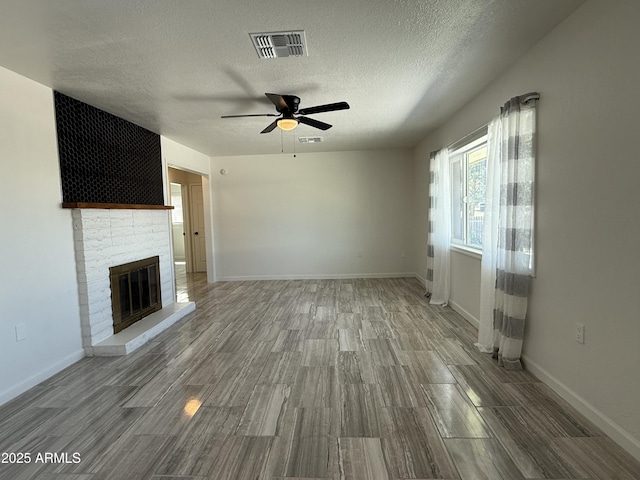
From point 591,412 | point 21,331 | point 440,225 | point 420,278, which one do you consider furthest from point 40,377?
point 420,278

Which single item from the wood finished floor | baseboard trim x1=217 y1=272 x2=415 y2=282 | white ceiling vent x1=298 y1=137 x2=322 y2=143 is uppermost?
white ceiling vent x1=298 y1=137 x2=322 y2=143

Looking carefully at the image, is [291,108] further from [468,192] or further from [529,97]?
[468,192]

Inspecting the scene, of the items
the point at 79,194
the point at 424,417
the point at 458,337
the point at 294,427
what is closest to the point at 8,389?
the point at 79,194

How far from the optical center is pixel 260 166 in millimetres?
6418

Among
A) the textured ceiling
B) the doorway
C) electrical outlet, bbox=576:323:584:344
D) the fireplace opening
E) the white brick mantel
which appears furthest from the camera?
the doorway

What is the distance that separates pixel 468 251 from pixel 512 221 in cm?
126

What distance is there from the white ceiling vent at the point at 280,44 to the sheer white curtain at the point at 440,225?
9.02 feet

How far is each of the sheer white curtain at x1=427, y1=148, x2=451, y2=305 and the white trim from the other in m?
0.17

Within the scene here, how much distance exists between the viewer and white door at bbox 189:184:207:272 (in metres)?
7.84

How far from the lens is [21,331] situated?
252cm

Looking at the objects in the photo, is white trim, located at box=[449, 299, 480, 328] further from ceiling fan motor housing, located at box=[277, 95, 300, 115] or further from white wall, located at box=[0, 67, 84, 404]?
white wall, located at box=[0, 67, 84, 404]

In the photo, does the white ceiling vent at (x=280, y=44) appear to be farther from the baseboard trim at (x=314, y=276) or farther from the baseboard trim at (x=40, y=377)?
the baseboard trim at (x=314, y=276)

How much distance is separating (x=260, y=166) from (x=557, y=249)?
5366mm

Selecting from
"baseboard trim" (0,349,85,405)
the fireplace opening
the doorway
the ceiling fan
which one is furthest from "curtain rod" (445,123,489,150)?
the doorway
